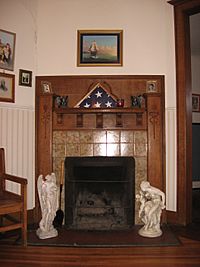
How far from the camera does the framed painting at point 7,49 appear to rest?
325 cm

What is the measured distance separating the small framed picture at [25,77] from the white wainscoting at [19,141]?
0.31 m

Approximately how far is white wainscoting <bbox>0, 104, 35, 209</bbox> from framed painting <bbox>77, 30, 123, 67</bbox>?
37.4 inches

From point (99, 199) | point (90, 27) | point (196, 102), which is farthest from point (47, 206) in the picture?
point (196, 102)

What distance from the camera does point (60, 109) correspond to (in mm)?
3332

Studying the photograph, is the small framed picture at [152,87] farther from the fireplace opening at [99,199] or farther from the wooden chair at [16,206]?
the wooden chair at [16,206]

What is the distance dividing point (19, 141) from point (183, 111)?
1995 mm

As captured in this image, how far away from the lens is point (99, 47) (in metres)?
3.49

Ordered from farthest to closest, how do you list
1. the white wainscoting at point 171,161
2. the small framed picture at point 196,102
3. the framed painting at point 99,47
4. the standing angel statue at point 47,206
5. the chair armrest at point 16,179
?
the small framed picture at point 196,102 → the framed painting at point 99,47 → the white wainscoting at point 171,161 → the standing angel statue at point 47,206 → the chair armrest at point 16,179

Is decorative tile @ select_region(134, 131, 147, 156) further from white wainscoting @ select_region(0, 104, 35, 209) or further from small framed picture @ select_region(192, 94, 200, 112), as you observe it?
small framed picture @ select_region(192, 94, 200, 112)

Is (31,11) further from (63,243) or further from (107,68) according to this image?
(63,243)

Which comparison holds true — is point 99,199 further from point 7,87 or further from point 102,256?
point 7,87

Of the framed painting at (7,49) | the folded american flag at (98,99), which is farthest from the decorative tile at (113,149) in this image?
the framed painting at (7,49)

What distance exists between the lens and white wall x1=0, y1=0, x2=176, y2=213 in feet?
11.3

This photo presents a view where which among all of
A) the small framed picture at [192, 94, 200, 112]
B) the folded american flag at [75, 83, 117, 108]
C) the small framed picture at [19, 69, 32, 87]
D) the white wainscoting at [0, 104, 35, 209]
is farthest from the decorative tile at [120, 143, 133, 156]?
the small framed picture at [192, 94, 200, 112]
